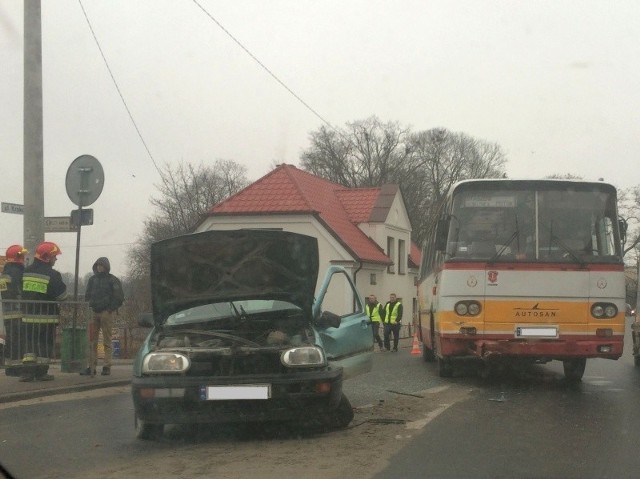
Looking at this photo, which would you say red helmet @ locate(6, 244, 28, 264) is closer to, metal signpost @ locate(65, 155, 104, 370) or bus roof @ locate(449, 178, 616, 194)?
metal signpost @ locate(65, 155, 104, 370)

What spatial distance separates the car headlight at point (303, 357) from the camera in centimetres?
808

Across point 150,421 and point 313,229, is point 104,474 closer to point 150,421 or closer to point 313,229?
point 150,421

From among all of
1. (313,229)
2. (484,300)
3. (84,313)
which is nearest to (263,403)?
(484,300)

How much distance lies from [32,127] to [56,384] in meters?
3.69

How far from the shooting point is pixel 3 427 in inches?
362

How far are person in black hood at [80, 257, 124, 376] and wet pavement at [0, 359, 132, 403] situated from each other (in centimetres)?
34

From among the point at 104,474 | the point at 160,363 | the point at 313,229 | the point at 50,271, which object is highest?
the point at 313,229

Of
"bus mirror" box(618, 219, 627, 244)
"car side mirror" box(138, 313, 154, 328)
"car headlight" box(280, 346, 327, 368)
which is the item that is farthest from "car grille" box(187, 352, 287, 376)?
"bus mirror" box(618, 219, 627, 244)

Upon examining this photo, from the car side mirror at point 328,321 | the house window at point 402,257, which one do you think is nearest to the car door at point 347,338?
the car side mirror at point 328,321

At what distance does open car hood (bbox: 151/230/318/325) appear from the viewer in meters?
9.07

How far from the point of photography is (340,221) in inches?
1686

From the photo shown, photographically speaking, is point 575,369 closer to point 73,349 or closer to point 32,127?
point 73,349

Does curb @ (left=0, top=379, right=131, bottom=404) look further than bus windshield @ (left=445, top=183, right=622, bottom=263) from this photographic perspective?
No

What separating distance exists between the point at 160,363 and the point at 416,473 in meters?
2.55
